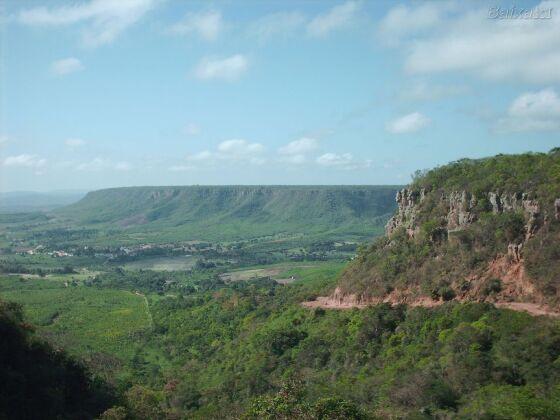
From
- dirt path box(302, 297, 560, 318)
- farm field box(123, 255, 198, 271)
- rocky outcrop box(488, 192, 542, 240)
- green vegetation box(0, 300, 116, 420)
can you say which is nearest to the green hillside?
rocky outcrop box(488, 192, 542, 240)

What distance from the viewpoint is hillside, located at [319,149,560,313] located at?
3266cm

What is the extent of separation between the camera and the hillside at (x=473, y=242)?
107 ft

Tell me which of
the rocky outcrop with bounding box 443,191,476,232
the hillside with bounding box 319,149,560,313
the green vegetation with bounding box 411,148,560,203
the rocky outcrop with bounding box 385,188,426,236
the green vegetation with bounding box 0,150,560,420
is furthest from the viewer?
the rocky outcrop with bounding box 385,188,426,236

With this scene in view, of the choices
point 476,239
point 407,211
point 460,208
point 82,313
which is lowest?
point 82,313

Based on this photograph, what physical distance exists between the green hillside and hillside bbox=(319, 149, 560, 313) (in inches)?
2.6

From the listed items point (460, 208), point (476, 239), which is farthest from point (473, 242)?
point (460, 208)

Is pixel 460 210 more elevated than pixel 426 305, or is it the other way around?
pixel 460 210

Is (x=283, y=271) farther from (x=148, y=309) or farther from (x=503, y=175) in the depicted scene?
(x=503, y=175)

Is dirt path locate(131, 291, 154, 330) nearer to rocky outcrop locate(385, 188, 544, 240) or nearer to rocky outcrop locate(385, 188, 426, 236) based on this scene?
rocky outcrop locate(385, 188, 426, 236)

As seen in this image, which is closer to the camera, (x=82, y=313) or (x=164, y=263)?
(x=82, y=313)

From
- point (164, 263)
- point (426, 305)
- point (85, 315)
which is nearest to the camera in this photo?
point (426, 305)

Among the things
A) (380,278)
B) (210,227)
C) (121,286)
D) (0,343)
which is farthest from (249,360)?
(210,227)

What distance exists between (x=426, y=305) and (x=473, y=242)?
535 centimetres

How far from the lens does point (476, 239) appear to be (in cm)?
3709
